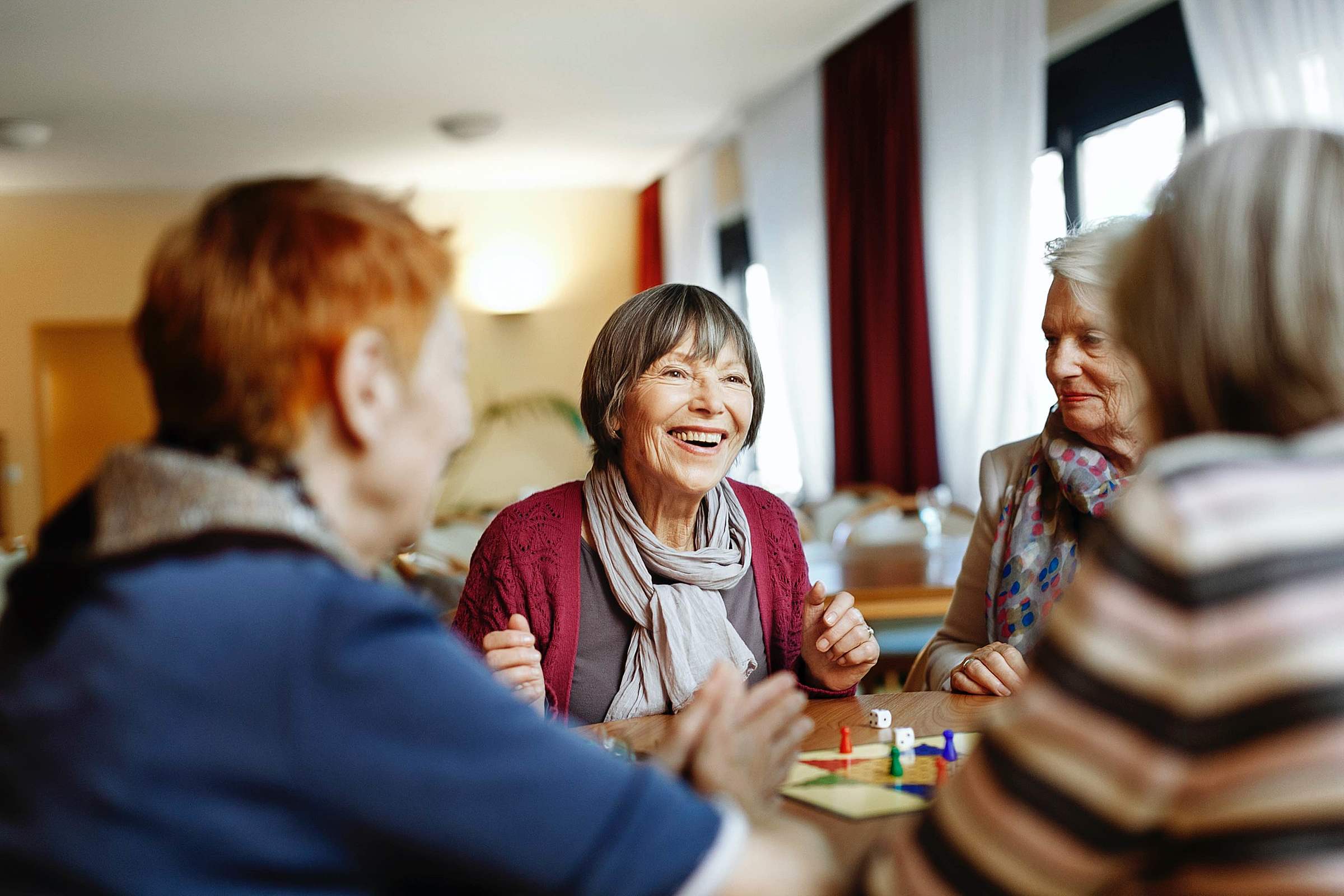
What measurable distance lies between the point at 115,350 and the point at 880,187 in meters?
6.73

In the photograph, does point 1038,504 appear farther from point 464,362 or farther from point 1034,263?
point 1034,263

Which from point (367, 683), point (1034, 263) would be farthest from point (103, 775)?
point (1034, 263)

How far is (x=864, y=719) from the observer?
1.70 meters

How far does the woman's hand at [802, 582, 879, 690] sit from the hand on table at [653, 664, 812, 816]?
0.70 meters

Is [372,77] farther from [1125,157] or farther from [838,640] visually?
[838,640]

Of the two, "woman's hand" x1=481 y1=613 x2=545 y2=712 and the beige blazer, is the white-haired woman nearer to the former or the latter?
the beige blazer

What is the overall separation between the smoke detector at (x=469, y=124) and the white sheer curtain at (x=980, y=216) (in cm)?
284

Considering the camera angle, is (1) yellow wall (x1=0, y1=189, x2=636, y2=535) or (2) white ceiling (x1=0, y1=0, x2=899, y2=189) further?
(1) yellow wall (x1=0, y1=189, x2=636, y2=535)

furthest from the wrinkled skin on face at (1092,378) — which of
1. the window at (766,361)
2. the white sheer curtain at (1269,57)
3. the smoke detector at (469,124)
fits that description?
the smoke detector at (469,124)

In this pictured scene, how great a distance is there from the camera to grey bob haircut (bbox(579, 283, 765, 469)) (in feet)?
6.77

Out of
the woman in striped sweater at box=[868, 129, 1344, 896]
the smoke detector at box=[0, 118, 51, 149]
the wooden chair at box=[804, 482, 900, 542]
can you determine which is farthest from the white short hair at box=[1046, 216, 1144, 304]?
the smoke detector at box=[0, 118, 51, 149]

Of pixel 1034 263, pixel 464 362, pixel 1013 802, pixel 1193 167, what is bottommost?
pixel 1013 802

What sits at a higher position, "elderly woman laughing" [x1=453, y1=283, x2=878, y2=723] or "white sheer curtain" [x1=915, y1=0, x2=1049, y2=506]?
"white sheer curtain" [x1=915, y1=0, x2=1049, y2=506]

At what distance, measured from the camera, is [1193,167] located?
2.78 feet
